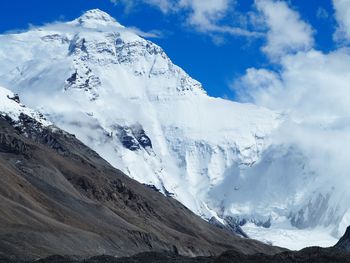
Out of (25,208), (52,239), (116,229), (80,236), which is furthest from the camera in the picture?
(116,229)

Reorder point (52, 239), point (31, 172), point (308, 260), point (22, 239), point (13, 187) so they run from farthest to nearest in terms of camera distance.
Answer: point (31, 172), point (13, 187), point (52, 239), point (22, 239), point (308, 260)

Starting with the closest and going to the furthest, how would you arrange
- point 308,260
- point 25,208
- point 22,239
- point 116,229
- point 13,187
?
point 308,260 < point 22,239 < point 25,208 < point 13,187 < point 116,229

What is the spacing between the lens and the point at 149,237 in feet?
548

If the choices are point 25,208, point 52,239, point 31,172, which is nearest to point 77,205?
point 31,172

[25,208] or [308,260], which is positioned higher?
[25,208]

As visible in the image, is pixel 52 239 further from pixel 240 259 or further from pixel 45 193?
pixel 45 193

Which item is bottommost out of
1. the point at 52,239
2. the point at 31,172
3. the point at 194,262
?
the point at 194,262

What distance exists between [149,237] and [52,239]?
55.6 meters

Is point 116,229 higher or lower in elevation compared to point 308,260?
higher

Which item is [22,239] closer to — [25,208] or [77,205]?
[25,208]

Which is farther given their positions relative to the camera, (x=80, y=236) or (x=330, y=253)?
(x=80, y=236)

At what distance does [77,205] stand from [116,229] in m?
14.9

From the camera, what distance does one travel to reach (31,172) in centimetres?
19450

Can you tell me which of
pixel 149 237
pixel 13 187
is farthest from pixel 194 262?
pixel 149 237
